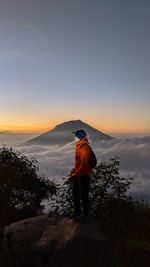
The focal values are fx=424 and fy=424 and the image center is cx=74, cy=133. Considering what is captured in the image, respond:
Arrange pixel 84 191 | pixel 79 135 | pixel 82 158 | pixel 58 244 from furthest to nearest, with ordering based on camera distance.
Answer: pixel 79 135 < pixel 84 191 < pixel 82 158 < pixel 58 244

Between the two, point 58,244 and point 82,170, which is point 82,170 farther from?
point 58,244

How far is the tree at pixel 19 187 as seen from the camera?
27781 mm

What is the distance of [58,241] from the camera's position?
16.3 m

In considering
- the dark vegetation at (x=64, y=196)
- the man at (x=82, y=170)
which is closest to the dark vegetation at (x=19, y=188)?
the dark vegetation at (x=64, y=196)

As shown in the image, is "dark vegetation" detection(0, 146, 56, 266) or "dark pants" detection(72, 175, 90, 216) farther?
"dark vegetation" detection(0, 146, 56, 266)

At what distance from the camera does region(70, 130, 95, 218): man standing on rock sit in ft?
53.8

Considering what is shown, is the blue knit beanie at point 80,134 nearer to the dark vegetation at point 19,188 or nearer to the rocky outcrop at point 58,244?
the rocky outcrop at point 58,244

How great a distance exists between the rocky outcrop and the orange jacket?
199cm

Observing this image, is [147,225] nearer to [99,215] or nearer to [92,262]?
[99,215]

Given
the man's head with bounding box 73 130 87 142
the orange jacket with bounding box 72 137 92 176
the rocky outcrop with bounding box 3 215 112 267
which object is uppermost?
the man's head with bounding box 73 130 87 142

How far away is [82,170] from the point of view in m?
16.4

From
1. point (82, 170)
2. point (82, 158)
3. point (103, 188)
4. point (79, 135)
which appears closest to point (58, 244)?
point (82, 170)

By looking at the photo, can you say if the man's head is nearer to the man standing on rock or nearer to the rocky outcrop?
the man standing on rock

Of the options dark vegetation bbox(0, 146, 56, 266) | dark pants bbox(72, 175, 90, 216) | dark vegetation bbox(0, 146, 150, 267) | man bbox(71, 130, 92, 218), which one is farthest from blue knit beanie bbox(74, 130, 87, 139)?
dark vegetation bbox(0, 146, 56, 266)
